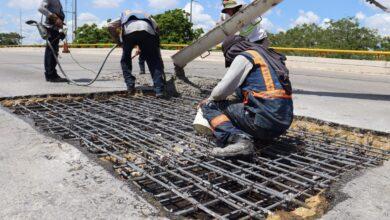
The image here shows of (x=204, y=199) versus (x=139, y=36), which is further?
(x=139, y=36)

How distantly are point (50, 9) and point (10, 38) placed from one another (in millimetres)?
77585

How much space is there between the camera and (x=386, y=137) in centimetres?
436

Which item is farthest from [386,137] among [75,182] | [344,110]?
[75,182]

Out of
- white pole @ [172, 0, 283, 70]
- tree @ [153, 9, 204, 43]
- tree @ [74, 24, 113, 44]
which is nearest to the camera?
white pole @ [172, 0, 283, 70]

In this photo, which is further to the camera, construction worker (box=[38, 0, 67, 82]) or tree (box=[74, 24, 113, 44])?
tree (box=[74, 24, 113, 44])

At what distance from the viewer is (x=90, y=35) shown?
42688 mm

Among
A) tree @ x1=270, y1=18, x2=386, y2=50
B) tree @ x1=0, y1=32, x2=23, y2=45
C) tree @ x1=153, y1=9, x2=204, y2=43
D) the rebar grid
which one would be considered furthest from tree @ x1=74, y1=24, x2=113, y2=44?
the rebar grid

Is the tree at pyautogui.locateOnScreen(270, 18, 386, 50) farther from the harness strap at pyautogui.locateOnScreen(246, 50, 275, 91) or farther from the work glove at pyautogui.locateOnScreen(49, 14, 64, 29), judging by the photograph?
the harness strap at pyautogui.locateOnScreen(246, 50, 275, 91)

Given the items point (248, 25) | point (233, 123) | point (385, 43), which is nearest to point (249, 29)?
point (248, 25)

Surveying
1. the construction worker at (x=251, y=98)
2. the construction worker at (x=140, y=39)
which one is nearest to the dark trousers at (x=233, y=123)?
the construction worker at (x=251, y=98)

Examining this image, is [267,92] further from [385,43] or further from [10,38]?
[10,38]

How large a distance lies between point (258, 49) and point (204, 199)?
4.36 feet

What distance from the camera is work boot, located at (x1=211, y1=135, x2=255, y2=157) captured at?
3.32 m

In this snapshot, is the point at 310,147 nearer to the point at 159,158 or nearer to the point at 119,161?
the point at 159,158
